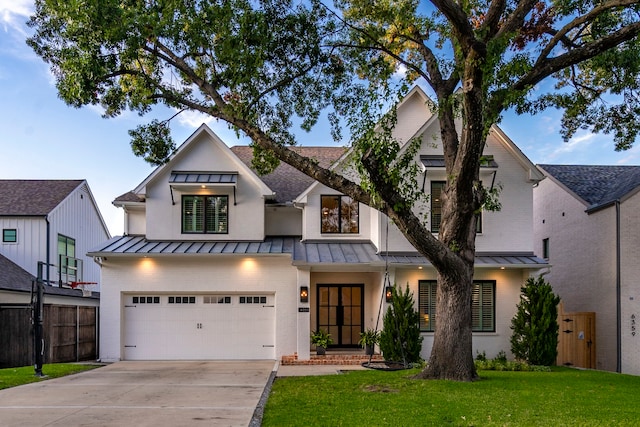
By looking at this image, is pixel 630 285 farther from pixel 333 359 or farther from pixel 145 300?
pixel 145 300

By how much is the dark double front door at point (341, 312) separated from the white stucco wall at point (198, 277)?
1.44m

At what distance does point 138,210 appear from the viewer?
20.1 m

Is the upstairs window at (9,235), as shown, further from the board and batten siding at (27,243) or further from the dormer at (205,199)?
the dormer at (205,199)

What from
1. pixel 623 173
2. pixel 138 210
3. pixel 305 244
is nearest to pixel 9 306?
pixel 138 210

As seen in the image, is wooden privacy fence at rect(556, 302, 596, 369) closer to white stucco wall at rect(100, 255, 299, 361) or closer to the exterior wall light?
the exterior wall light

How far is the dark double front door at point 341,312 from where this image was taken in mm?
19422

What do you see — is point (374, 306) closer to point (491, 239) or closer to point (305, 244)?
point (305, 244)

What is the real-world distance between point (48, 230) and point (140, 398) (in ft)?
47.1

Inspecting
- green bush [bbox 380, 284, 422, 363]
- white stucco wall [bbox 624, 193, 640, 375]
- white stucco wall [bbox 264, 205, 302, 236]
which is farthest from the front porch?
white stucco wall [bbox 624, 193, 640, 375]

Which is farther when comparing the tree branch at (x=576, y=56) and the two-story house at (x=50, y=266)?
the two-story house at (x=50, y=266)

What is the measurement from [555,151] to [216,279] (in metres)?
15.2

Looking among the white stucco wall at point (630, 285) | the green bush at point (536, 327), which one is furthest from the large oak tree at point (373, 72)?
the green bush at point (536, 327)

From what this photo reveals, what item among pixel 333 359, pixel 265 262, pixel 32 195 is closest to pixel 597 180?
pixel 333 359

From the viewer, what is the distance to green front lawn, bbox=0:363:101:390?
1295 cm
